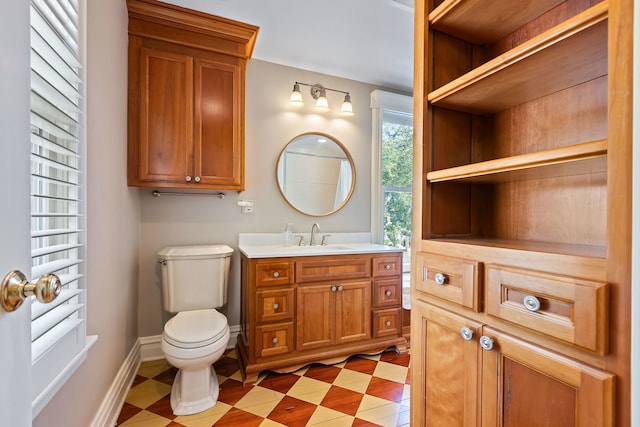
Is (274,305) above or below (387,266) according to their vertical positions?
below

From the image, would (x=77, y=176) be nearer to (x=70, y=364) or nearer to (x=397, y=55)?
(x=70, y=364)

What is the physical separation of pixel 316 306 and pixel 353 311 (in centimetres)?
31

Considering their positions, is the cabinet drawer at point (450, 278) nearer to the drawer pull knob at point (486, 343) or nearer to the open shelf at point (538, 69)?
the drawer pull knob at point (486, 343)

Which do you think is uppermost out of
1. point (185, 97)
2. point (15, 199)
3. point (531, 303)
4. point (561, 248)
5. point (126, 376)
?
point (185, 97)

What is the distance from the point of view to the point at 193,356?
1.62 m

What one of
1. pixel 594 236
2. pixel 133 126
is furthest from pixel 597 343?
pixel 133 126

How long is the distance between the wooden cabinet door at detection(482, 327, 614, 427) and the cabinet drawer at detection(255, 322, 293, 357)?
141 cm

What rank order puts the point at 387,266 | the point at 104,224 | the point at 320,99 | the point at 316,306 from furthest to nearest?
1. the point at 320,99
2. the point at 387,266
3. the point at 316,306
4. the point at 104,224

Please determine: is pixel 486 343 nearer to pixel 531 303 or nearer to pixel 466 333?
pixel 466 333

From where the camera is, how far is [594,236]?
84cm

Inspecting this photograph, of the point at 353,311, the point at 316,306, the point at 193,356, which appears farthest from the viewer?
the point at 353,311

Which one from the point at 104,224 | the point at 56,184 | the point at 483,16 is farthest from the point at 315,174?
the point at 56,184

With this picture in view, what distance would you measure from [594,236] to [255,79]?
2486mm

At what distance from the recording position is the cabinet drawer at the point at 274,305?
197 centimetres
